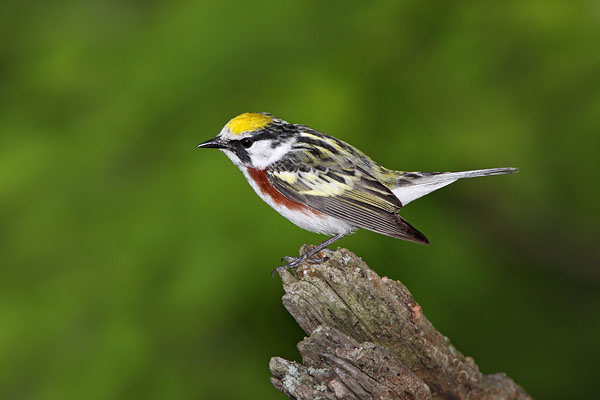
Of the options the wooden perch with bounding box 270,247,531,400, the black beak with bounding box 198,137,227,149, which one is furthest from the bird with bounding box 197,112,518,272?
the wooden perch with bounding box 270,247,531,400

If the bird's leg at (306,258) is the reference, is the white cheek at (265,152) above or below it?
above

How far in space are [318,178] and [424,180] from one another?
2.24ft

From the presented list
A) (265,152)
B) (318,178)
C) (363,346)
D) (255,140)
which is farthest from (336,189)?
(363,346)

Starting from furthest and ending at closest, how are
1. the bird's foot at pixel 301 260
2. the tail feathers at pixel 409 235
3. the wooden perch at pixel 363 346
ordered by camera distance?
1. the bird's foot at pixel 301 260
2. the tail feathers at pixel 409 235
3. the wooden perch at pixel 363 346

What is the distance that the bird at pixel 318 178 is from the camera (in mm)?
4680

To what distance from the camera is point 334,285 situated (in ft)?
13.9

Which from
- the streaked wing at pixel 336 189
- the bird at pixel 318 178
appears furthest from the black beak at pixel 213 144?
the streaked wing at pixel 336 189

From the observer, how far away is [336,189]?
5.00 meters

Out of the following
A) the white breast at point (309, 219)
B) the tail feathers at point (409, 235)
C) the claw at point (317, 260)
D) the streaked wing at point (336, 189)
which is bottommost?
the claw at point (317, 260)

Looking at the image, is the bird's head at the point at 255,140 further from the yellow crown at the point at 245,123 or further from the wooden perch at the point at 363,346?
the wooden perch at the point at 363,346

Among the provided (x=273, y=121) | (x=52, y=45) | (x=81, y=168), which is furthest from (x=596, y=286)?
(x=52, y=45)

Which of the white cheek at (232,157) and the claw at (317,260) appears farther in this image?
the white cheek at (232,157)

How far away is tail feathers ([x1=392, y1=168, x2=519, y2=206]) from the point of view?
4793 millimetres

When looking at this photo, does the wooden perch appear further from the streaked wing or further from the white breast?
the streaked wing
